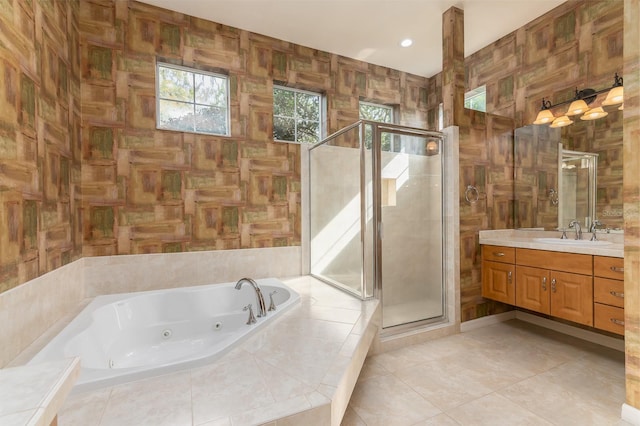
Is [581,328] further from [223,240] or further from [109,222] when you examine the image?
[109,222]

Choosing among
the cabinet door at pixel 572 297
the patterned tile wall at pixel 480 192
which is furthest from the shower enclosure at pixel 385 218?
the cabinet door at pixel 572 297

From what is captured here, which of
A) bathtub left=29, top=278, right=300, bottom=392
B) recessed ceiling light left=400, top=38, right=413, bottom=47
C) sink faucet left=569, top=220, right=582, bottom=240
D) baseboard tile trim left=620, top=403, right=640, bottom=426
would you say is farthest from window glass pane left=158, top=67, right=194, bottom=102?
baseboard tile trim left=620, top=403, right=640, bottom=426

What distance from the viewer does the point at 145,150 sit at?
2670 mm

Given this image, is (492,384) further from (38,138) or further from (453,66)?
(38,138)

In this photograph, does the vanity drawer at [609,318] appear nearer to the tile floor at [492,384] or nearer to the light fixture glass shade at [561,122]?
the tile floor at [492,384]

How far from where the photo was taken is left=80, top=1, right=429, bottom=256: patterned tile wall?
2539mm

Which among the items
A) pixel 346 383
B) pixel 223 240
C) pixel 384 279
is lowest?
pixel 346 383

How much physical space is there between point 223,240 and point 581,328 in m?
3.31

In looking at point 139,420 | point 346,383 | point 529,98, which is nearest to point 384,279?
point 346,383

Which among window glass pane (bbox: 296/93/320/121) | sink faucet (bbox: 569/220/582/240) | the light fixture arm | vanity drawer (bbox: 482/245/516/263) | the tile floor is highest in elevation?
window glass pane (bbox: 296/93/320/121)

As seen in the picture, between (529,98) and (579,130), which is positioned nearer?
(579,130)

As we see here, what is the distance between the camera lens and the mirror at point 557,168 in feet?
8.13

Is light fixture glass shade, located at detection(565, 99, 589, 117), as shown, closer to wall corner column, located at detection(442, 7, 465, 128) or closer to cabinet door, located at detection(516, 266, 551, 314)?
wall corner column, located at detection(442, 7, 465, 128)

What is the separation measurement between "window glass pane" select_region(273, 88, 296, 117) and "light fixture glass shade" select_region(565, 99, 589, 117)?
8.53ft
